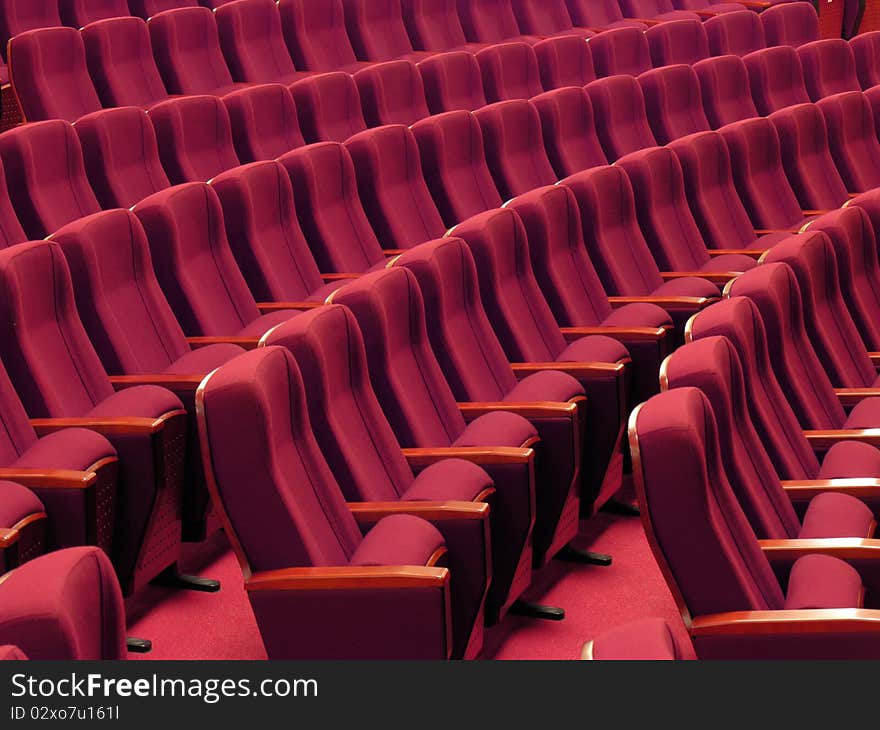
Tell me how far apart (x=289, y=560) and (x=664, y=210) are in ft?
1.60

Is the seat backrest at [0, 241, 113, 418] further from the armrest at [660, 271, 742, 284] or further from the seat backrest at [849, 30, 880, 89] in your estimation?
the seat backrest at [849, 30, 880, 89]

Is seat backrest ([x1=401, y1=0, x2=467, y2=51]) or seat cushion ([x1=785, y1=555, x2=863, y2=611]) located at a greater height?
seat backrest ([x1=401, y1=0, x2=467, y2=51])

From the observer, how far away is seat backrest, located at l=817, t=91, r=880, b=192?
1064 mm

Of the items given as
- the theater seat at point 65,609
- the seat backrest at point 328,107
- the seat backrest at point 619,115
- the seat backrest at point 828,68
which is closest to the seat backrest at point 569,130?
the seat backrest at point 619,115

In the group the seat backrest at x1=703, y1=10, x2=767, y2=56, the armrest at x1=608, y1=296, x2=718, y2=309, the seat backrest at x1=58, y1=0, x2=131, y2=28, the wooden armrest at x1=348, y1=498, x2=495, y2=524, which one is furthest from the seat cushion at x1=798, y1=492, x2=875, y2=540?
the seat backrest at x1=703, y1=10, x2=767, y2=56

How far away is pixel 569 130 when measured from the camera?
3.23ft

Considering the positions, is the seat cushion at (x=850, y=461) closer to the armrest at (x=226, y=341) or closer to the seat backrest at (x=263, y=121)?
the armrest at (x=226, y=341)

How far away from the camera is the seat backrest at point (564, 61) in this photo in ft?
3.82

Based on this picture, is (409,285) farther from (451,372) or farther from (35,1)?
(35,1)

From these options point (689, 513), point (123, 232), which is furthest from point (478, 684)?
point (123, 232)

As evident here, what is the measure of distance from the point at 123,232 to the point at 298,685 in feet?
1.46

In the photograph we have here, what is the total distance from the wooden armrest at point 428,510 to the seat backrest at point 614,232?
0.32 m

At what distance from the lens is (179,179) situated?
84cm

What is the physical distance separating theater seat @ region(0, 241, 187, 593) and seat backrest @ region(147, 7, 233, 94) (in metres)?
0.46
